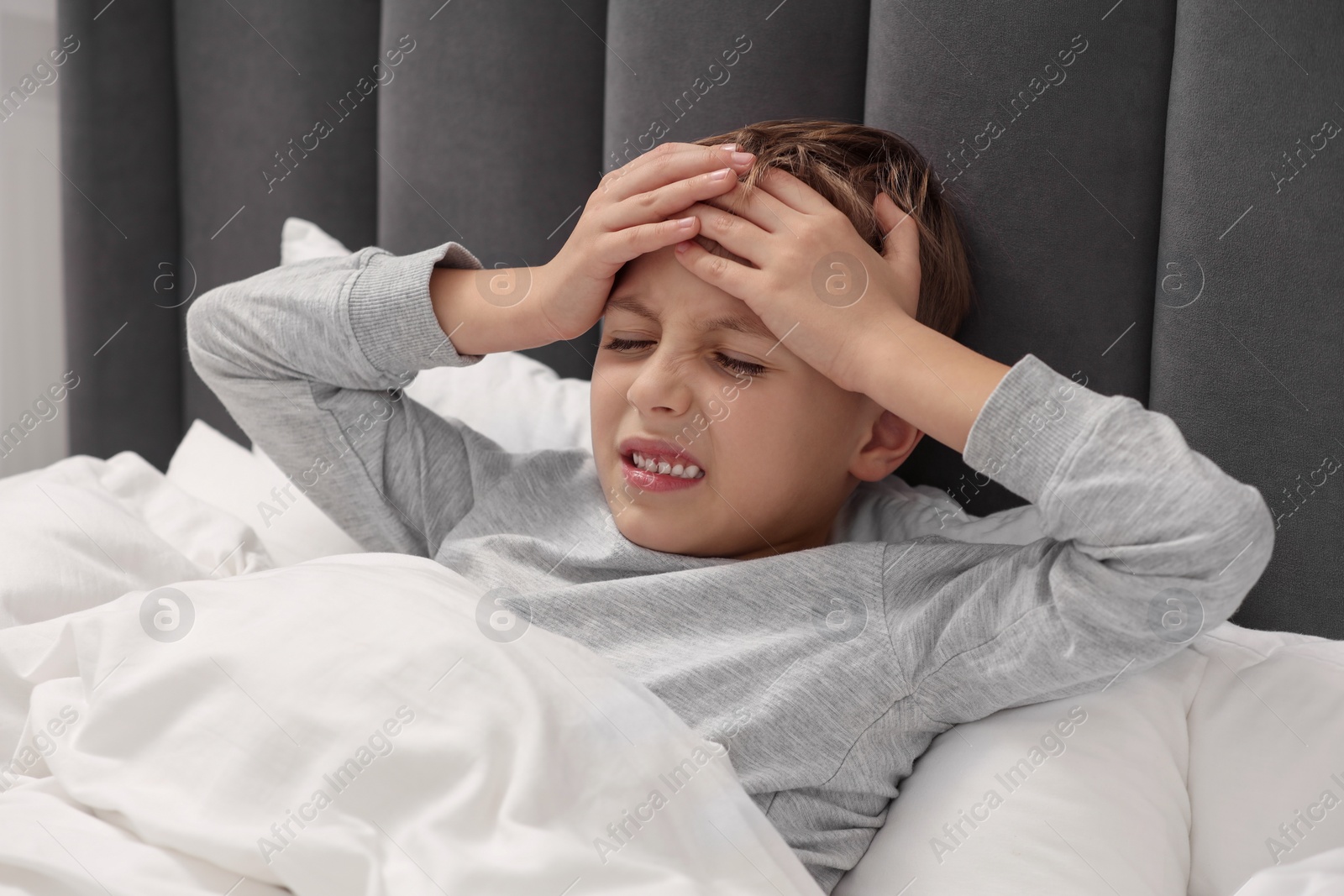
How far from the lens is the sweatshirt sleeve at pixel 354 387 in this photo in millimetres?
918

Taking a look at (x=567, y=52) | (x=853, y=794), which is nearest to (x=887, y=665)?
(x=853, y=794)

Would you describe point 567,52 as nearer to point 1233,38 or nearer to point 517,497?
point 517,497

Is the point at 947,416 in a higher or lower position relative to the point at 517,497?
higher

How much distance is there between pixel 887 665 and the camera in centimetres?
74

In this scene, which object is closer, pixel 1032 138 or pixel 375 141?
pixel 1032 138

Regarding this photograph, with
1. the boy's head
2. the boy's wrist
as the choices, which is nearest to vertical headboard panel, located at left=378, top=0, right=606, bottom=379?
the boy's head

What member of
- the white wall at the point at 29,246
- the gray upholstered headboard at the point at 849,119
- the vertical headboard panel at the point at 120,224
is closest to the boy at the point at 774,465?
the gray upholstered headboard at the point at 849,119

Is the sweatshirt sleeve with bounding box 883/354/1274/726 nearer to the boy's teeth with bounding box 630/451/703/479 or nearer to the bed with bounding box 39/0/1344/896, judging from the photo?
the bed with bounding box 39/0/1344/896

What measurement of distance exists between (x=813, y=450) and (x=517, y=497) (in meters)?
0.29

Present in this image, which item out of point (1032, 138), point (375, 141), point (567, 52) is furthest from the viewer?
point (375, 141)

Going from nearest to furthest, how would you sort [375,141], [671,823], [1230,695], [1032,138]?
[671,823] < [1230,695] < [1032,138] < [375,141]

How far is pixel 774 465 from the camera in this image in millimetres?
810

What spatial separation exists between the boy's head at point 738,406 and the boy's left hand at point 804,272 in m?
0.02

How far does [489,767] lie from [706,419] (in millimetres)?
316
